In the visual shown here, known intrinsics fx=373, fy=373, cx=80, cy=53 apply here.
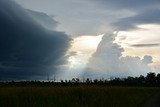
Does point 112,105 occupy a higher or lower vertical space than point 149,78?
lower

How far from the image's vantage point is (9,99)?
28516 millimetres

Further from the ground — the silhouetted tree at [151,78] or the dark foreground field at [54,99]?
the silhouetted tree at [151,78]

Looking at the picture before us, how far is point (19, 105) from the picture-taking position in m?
27.6

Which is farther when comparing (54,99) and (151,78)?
(151,78)

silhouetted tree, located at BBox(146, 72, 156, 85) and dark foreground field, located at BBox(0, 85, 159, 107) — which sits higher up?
silhouetted tree, located at BBox(146, 72, 156, 85)

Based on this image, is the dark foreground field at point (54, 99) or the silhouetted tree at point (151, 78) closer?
the dark foreground field at point (54, 99)

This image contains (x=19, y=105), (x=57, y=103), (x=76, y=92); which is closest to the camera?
(x=19, y=105)

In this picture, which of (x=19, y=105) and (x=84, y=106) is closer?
(x=19, y=105)

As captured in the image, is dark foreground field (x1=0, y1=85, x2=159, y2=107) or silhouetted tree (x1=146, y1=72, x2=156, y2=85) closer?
dark foreground field (x1=0, y1=85, x2=159, y2=107)

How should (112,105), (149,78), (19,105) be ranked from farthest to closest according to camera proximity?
(149,78) → (112,105) → (19,105)

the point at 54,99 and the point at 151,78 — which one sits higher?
the point at 151,78

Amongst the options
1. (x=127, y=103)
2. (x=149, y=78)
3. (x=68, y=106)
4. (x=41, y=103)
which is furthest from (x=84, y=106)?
(x=149, y=78)

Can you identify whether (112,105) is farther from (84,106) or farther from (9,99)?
(9,99)

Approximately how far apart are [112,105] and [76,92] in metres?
4.31
